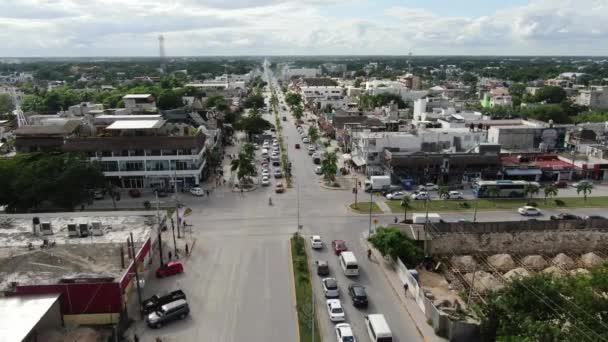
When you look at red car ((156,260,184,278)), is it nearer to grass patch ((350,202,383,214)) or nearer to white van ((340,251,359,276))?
white van ((340,251,359,276))

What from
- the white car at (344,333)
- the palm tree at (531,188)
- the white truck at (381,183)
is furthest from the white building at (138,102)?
the white car at (344,333)

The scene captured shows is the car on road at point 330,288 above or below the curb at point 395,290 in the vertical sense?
above

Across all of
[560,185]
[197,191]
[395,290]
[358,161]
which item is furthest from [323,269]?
[560,185]

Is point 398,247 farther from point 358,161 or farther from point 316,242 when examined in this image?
point 358,161

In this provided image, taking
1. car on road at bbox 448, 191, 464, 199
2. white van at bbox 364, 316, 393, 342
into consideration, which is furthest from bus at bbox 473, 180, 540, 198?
white van at bbox 364, 316, 393, 342

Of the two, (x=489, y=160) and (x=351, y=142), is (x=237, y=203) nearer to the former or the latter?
(x=351, y=142)

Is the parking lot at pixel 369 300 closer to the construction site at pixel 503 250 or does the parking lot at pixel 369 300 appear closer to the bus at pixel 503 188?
the construction site at pixel 503 250

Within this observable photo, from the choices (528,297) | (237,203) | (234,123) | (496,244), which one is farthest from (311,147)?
(528,297)

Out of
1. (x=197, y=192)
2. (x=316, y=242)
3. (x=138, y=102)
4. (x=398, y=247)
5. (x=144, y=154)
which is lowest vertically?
(x=316, y=242)
